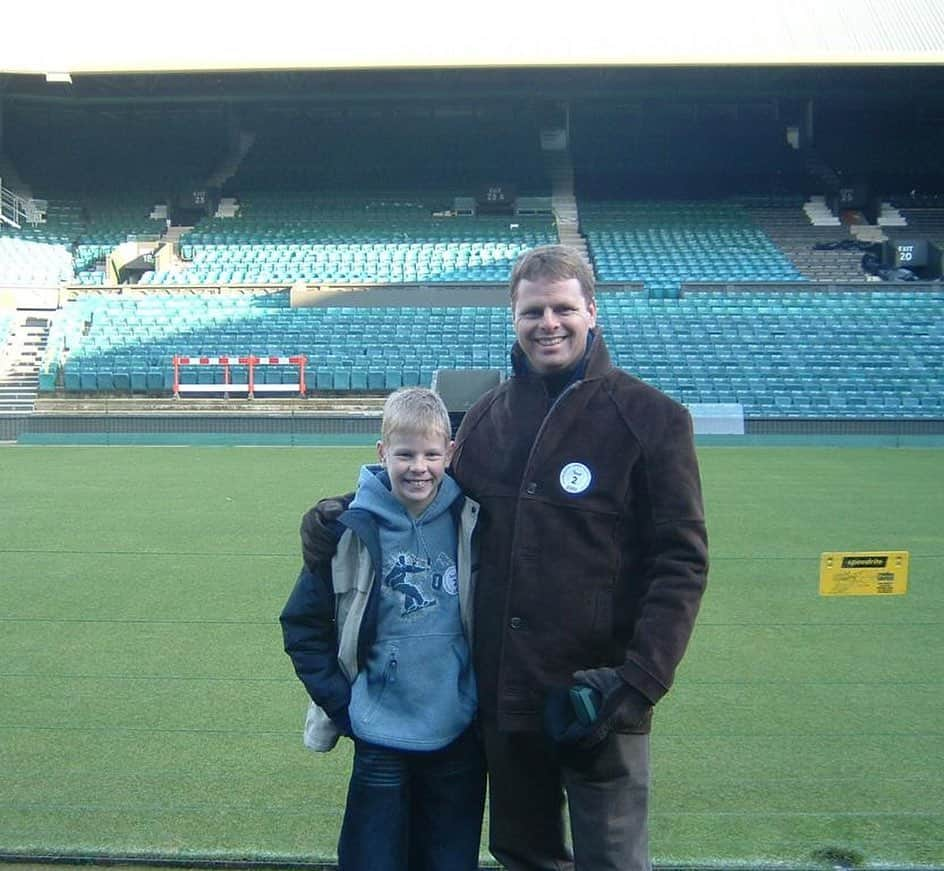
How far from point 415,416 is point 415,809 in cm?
97

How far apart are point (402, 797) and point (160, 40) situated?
1154 inches

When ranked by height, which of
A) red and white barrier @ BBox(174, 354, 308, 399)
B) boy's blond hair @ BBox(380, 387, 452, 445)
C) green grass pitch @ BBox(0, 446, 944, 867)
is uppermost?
red and white barrier @ BBox(174, 354, 308, 399)

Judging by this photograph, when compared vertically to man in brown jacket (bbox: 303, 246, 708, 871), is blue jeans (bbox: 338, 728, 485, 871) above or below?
below

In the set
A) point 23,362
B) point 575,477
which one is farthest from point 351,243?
point 575,477

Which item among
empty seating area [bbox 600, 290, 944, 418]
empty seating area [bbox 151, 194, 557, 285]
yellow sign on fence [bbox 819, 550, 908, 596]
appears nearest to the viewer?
yellow sign on fence [bbox 819, 550, 908, 596]

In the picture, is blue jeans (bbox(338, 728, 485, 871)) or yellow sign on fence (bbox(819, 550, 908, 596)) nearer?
blue jeans (bbox(338, 728, 485, 871))

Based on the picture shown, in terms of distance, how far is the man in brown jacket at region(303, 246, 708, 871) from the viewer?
274 cm

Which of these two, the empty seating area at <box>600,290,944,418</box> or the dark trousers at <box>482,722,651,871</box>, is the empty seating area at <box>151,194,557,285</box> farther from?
the dark trousers at <box>482,722,651,871</box>

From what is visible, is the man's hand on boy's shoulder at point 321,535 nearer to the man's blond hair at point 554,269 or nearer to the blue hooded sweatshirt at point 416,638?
the blue hooded sweatshirt at point 416,638

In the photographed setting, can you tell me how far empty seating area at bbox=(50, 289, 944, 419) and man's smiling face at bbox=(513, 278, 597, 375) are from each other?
1858cm

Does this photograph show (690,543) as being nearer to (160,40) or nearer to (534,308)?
(534,308)

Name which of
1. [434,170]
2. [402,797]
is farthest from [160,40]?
[402,797]

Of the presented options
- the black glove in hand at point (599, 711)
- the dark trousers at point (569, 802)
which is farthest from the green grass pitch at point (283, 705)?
the black glove in hand at point (599, 711)

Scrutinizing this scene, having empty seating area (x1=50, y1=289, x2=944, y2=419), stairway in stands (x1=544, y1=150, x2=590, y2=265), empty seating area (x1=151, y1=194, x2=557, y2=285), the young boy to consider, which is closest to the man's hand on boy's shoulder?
the young boy
